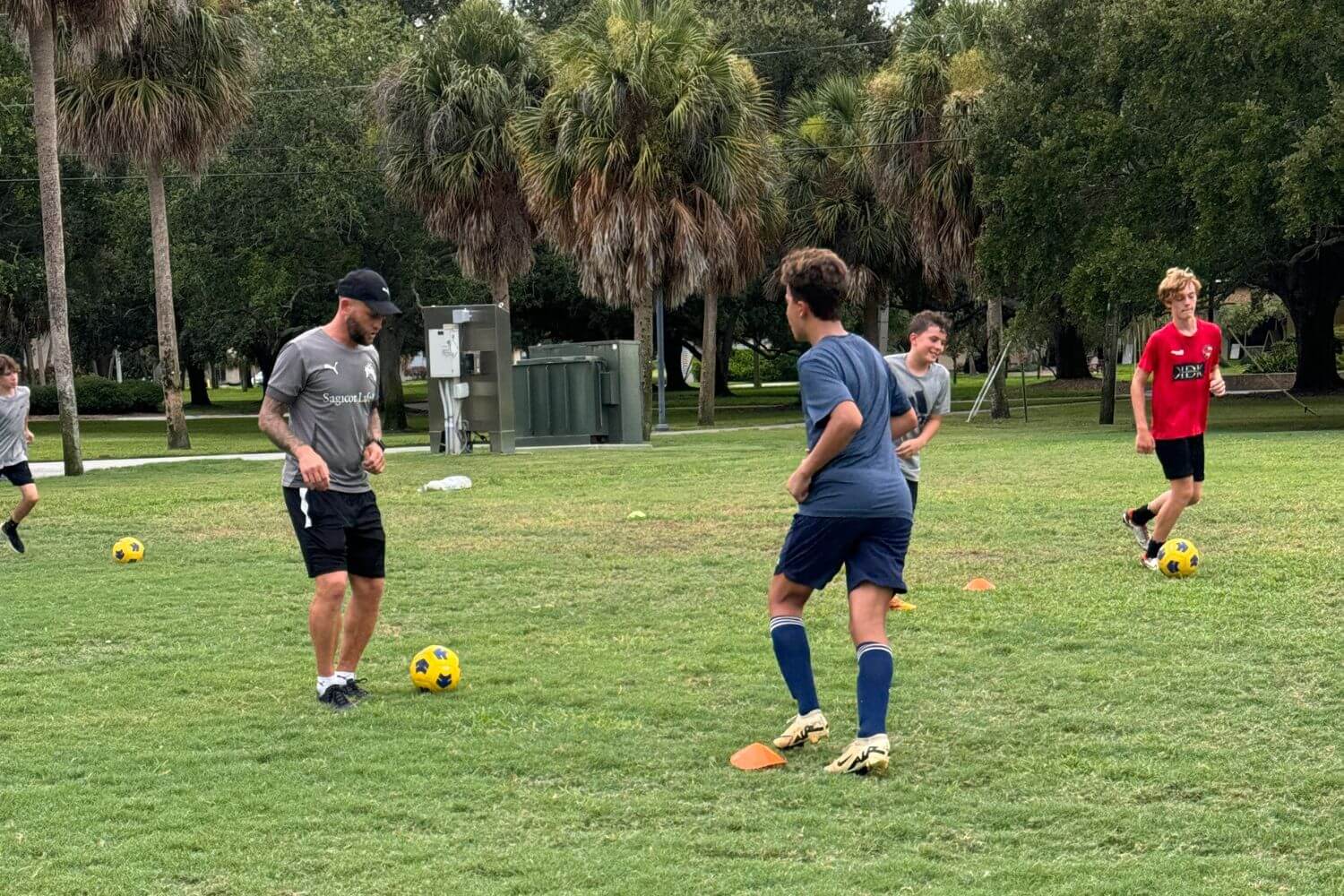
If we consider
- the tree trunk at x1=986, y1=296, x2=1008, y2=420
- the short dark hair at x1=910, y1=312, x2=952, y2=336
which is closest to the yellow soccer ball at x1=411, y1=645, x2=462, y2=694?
the short dark hair at x1=910, y1=312, x2=952, y2=336

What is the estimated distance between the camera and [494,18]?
102 feet

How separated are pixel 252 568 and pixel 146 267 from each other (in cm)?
3019

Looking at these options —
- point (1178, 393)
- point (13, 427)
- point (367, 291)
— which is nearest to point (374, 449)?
point (367, 291)

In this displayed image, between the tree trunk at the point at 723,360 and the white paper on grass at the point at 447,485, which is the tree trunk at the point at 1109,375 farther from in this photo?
the tree trunk at the point at 723,360

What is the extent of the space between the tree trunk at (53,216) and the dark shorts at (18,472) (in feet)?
30.4

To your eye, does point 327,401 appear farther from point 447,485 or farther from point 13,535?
point 447,485

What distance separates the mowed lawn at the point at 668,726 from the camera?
15.4 ft

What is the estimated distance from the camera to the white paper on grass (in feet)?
61.2

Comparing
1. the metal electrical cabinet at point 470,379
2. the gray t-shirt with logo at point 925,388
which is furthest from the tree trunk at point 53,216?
the gray t-shirt with logo at point 925,388

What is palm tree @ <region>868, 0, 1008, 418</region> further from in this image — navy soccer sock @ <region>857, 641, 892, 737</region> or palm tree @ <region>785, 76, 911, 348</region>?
navy soccer sock @ <region>857, 641, 892, 737</region>

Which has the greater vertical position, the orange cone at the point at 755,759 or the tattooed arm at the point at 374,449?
the tattooed arm at the point at 374,449

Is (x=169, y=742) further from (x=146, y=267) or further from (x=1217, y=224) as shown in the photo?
(x=146, y=267)

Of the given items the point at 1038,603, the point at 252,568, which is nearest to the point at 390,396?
the point at 252,568

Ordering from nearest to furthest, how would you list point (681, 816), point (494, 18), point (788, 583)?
point (681, 816) < point (788, 583) < point (494, 18)
